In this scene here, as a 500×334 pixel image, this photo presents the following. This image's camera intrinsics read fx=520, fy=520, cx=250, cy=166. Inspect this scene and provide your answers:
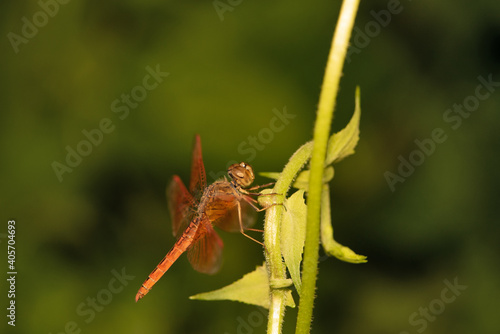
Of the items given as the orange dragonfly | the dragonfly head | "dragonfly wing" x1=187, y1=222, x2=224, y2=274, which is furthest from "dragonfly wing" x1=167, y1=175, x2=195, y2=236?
the dragonfly head

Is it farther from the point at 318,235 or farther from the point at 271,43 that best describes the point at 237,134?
the point at 318,235

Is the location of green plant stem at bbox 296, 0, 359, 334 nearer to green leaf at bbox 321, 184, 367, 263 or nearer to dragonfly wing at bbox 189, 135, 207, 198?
green leaf at bbox 321, 184, 367, 263

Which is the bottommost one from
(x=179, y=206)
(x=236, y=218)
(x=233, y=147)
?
(x=179, y=206)

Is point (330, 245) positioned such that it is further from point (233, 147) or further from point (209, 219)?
point (233, 147)

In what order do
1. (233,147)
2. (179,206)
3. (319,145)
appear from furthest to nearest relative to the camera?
(233,147), (179,206), (319,145)

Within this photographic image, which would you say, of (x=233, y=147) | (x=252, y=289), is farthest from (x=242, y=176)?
(x=233, y=147)

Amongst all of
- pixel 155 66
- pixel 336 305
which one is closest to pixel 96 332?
pixel 336 305

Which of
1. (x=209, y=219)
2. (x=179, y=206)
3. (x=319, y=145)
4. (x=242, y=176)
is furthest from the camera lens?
(x=179, y=206)
